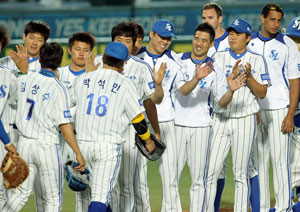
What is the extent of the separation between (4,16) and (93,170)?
416 inches

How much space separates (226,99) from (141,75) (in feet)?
2.93

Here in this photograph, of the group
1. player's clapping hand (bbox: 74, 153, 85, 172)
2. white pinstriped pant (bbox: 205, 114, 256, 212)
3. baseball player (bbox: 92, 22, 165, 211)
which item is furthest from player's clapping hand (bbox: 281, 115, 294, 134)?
player's clapping hand (bbox: 74, 153, 85, 172)

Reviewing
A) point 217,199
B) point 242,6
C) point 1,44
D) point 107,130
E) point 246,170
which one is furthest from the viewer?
point 242,6

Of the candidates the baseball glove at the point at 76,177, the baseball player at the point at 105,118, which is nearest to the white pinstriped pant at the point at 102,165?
the baseball player at the point at 105,118

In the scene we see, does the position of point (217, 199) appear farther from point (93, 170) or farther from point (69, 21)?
point (69, 21)

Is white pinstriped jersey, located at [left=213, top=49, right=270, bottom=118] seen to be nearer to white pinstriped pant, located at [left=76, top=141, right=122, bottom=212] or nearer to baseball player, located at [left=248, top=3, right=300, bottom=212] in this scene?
baseball player, located at [left=248, top=3, right=300, bottom=212]

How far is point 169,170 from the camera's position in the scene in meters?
6.70

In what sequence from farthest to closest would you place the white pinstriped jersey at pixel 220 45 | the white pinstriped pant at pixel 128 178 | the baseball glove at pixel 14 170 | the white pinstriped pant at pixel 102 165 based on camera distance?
the white pinstriped jersey at pixel 220 45 < the white pinstriped pant at pixel 128 178 < the white pinstriped pant at pixel 102 165 < the baseball glove at pixel 14 170

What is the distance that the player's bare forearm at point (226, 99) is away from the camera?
20.7 ft

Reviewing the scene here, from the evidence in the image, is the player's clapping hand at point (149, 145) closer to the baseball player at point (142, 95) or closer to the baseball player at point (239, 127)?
the baseball player at point (142, 95)

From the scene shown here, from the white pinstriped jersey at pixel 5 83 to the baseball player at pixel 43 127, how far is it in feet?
0.90

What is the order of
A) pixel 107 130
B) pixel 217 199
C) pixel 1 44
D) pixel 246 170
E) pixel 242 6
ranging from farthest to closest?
1. pixel 242 6
2. pixel 217 199
3. pixel 246 170
4. pixel 1 44
5. pixel 107 130

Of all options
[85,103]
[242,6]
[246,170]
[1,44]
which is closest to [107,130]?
[85,103]

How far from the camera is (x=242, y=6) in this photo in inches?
583
